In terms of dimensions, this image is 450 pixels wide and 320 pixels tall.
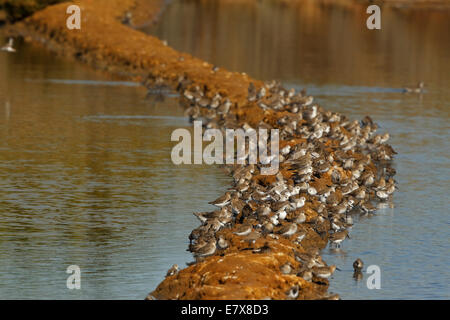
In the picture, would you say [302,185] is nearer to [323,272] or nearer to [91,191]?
[91,191]

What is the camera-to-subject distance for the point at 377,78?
6925 cm

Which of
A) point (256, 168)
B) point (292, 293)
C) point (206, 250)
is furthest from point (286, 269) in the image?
point (256, 168)

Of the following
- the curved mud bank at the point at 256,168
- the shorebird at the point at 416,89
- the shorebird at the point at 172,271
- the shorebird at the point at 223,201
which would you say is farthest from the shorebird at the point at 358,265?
the shorebird at the point at 416,89

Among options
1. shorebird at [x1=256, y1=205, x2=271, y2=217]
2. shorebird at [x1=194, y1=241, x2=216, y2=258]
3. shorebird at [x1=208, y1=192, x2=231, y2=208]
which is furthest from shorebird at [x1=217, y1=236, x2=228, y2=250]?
shorebird at [x1=208, y1=192, x2=231, y2=208]

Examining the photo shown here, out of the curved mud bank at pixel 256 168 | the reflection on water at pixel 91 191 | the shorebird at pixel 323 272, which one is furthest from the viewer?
the reflection on water at pixel 91 191

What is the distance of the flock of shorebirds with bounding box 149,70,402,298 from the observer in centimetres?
2792

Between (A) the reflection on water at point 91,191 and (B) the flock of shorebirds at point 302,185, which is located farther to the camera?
(B) the flock of shorebirds at point 302,185

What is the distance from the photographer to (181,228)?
30.2 m

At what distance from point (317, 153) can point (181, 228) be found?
360 inches

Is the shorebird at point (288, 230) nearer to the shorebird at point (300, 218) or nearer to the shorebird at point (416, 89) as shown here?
the shorebird at point (300, 218)

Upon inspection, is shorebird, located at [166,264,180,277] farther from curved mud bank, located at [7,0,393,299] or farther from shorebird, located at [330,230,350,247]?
shorebird, located at [330,230,350,247]

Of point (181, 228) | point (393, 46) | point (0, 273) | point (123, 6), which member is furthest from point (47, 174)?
point (123, 6)

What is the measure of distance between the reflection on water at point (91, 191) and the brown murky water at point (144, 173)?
0.06 metres

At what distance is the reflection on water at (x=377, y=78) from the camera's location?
28.0 m
